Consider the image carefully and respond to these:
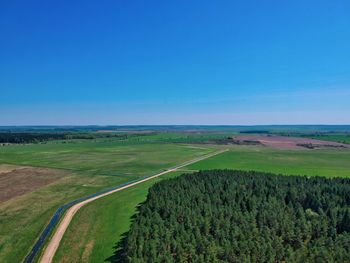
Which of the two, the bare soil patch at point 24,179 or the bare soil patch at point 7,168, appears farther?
the bare soil patch at point 7,168

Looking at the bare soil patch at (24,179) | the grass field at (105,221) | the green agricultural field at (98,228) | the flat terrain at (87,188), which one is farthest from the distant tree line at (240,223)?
the bare soil patch at (24,179)

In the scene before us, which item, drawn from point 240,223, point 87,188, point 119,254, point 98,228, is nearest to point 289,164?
point 240,223

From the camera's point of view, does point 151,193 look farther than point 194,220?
Yes

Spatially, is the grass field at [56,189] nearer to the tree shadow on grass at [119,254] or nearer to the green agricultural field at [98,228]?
the green agricultural field at [98,228]

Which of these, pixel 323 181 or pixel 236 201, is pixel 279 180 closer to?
pixel 323 181

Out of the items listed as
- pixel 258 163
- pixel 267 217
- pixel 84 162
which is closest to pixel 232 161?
pixel 258 163

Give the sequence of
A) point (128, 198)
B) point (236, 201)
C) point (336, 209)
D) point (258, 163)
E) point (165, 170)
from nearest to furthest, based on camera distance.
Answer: point (336, 209)
point (236, 201)
point (128, 198)
point (165, 170)
point (258, 163)

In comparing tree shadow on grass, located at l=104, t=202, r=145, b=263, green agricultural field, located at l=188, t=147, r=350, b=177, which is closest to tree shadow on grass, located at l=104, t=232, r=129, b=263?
tree shadow on grass, located at l=104, t=202, r=145, b=263
